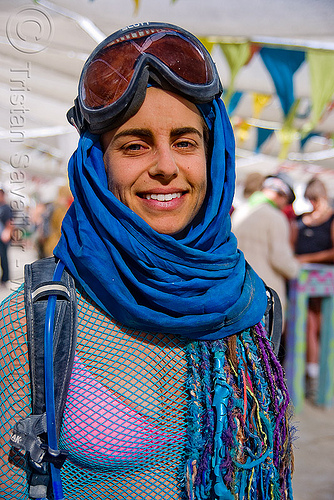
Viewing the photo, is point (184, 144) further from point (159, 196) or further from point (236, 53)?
point (236, 53)

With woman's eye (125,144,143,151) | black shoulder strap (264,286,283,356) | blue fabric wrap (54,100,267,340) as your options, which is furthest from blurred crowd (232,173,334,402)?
woman's eye (125,144,143,151)

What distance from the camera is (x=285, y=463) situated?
1298mm

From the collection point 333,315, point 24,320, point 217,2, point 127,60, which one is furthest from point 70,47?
point 24,320

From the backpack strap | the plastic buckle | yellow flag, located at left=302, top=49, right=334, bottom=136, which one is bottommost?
the plastic buckle

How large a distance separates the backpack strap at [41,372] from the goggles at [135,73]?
476 mm

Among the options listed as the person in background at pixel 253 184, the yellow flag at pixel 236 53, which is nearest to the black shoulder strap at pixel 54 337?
the person in background at pixel 253 184

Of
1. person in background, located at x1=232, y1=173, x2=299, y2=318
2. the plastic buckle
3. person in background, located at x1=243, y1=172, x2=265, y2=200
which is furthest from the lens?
person in background, located at x1=243, y1=172, x2=265, y2=200

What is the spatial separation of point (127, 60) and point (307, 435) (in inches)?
147

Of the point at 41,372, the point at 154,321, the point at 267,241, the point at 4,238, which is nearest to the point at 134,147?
the point at 154,321

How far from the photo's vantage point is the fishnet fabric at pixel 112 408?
3.72ft

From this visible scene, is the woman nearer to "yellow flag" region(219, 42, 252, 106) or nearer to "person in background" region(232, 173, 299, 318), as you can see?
"person in background" region(232, 173, 299, 318)

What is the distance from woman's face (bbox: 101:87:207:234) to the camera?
1.22 meters

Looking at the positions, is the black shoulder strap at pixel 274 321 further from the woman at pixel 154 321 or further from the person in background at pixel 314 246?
the person in background at pixel 314 246

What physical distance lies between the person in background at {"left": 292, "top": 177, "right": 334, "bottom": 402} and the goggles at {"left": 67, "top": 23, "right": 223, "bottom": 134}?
395 cm
